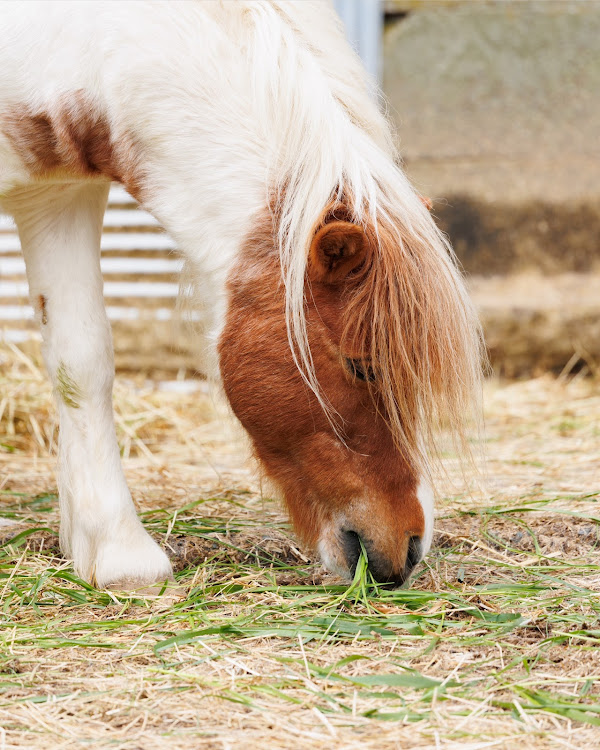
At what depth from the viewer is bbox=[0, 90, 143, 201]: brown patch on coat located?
210 centimetres

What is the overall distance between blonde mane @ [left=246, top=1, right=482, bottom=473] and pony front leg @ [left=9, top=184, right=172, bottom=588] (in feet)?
2.19

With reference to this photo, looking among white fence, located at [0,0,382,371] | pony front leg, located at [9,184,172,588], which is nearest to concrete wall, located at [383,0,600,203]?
white fence, located at [0,0,382,371]

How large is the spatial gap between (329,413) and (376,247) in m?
0.35

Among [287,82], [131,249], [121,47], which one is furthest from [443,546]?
[131,249]

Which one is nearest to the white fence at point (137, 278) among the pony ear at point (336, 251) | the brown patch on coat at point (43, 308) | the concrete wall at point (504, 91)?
the concrete wall at point (504, 91)

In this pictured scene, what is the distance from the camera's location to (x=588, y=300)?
4855 millimetres

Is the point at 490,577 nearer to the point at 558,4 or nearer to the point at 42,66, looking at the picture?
the point at 42,66

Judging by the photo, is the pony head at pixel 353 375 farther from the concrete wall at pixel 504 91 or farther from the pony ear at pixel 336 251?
the concrete wall at pixel 504 91

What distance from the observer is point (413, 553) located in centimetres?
204

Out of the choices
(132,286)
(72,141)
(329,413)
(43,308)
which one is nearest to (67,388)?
(43,308)

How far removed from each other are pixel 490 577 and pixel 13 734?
1164mm

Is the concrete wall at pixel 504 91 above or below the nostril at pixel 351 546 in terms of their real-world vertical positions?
above

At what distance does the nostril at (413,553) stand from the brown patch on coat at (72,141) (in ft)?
3.15

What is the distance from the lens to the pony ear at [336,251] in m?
1.86
